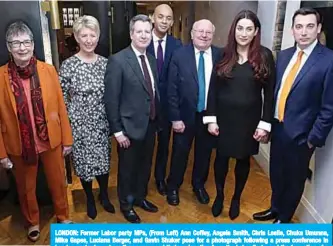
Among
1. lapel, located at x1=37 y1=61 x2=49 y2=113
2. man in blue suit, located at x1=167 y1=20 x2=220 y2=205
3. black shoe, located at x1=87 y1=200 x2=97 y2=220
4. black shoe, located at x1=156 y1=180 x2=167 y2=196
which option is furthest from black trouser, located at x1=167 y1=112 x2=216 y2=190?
lapel, located at x1=37 y1=61 x2=49 y2=113

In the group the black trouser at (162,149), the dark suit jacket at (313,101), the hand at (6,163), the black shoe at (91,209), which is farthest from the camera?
the black trouser at (162,149)

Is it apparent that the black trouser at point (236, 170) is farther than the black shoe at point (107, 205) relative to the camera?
No

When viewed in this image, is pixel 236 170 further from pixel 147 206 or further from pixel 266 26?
pixel 266 26

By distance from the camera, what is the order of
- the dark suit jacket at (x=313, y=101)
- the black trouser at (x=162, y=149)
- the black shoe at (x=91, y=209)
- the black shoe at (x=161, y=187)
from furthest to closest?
the black shoe at (x=161, y=187), the black trouser at (x=162, y=149), the black shoe at (x=91, y=209), the dark suit jacket at (x=313, y=101)

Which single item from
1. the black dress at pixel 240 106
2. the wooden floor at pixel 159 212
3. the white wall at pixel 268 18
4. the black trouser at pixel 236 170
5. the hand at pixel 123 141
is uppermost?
the white wall at pixel 268 18

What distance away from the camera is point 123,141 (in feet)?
6.74

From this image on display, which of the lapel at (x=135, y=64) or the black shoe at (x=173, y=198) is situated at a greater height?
the lapel at (x=135, y=64)

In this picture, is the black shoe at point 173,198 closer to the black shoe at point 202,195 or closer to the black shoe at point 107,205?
the black shoe at point 202,195

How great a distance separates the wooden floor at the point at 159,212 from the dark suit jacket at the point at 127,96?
687 mm

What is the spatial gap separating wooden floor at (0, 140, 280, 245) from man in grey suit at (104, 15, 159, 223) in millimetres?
224

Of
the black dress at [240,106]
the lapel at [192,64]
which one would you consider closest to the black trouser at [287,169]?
the black dress at [240,106]

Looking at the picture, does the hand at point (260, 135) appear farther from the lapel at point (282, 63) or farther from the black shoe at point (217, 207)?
the black shoe at point (217, 207)

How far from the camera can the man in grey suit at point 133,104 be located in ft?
6.35

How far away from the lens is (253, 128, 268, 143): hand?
6.45ft
